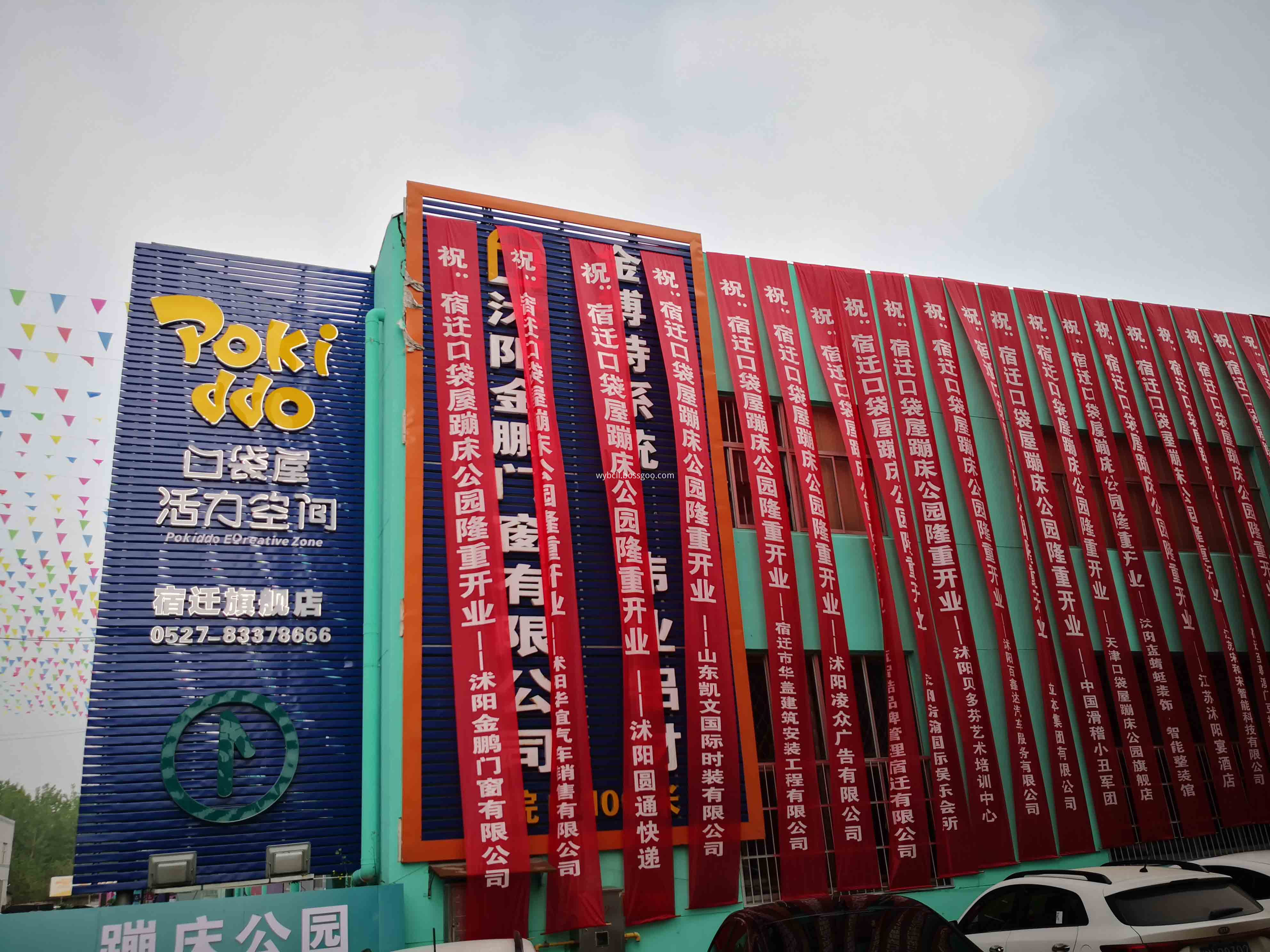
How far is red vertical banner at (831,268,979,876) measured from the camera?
9.38 metres

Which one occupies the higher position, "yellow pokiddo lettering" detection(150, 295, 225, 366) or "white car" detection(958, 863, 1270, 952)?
"yellow pokiddo lettering" detection(150, 295, 225, 366)

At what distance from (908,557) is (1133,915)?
502 centimetres

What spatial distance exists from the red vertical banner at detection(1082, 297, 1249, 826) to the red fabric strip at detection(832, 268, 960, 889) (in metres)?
2.99

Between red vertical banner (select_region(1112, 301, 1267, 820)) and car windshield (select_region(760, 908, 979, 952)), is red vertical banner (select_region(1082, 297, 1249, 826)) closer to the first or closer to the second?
red vertical banner (select_region(1112, 301, 1267, 820))

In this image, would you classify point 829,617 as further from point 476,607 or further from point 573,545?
point 476,607

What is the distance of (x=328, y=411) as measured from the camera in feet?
33.9

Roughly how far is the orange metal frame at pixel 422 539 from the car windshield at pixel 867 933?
3544 mm

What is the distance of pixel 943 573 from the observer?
10438 millimetres

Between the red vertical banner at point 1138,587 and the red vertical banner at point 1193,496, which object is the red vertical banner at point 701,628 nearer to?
the red vertical banner at point 1138,587

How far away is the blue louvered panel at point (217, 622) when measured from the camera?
8.56 m

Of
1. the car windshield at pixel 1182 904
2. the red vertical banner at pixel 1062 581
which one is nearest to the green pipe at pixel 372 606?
the car windshield at pixel 1182 904

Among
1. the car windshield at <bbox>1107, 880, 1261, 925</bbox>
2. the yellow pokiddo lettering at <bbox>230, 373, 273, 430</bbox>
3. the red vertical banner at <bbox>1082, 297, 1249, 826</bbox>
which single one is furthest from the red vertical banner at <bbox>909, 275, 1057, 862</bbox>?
the yellow pokiddo lettering at <bbox>230, 373, 273, 430</bbox>

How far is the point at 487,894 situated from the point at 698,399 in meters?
5.17

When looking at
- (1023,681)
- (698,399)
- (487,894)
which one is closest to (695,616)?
(698,399)
